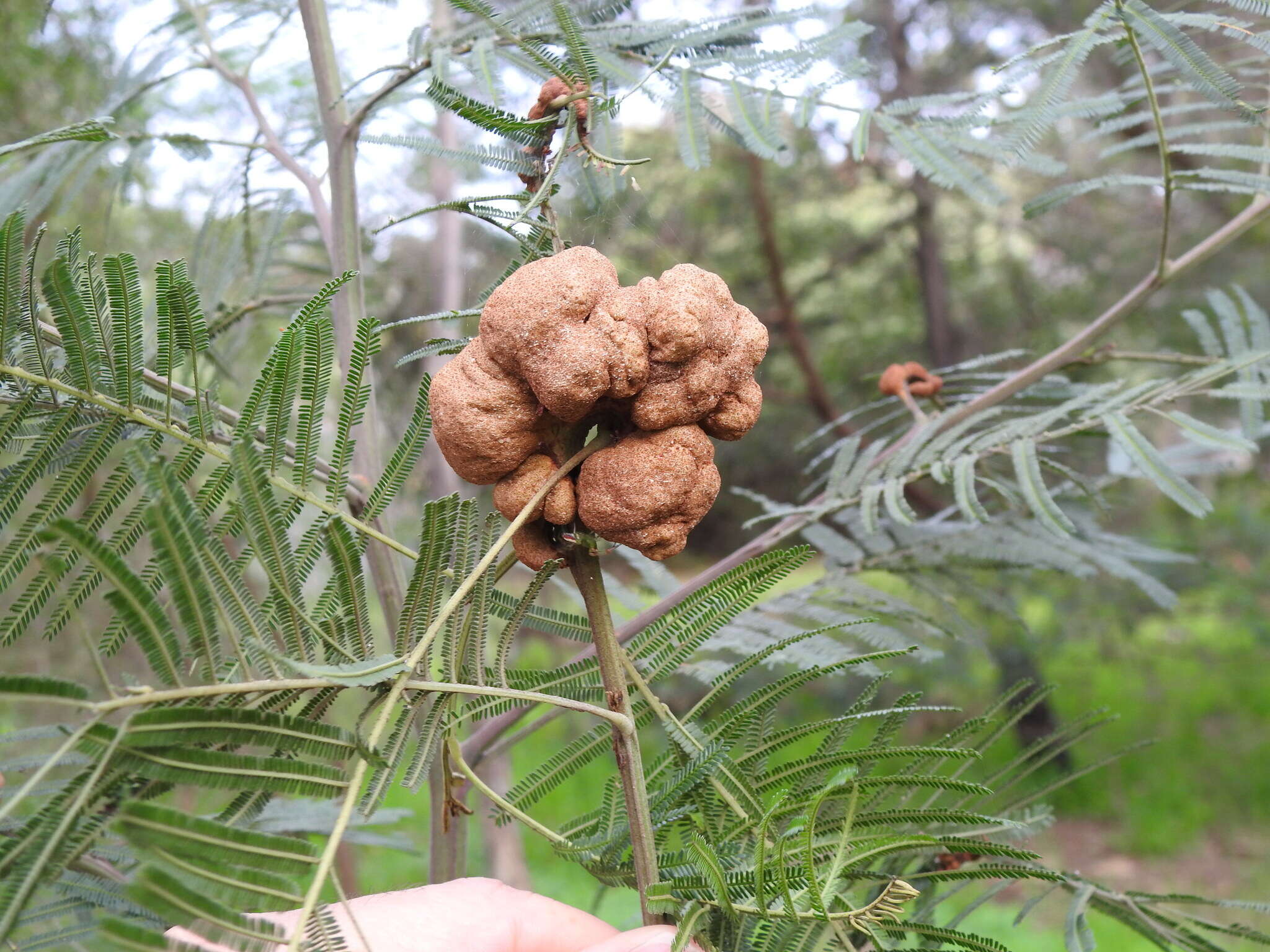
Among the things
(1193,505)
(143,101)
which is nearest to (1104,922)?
(1193,505)

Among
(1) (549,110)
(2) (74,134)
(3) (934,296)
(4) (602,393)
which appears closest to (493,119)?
(1) (549,110)

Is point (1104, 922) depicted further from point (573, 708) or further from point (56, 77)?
point (56, 77)

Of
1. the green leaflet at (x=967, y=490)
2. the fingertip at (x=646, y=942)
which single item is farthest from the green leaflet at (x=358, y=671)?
the green leaflet at (x=967, y=490)

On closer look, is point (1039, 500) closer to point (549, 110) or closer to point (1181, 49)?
point (1181, 49)

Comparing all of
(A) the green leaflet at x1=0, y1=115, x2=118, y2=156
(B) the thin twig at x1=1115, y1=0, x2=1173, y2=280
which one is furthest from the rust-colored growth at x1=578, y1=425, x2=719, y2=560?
(B) the thin twig at x1=1115, y1=0, x2=1173, y2=280

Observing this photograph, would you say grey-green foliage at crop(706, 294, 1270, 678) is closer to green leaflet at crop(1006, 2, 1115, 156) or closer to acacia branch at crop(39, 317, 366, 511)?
green leaflet at crop(1006, 2, 1115, 156)

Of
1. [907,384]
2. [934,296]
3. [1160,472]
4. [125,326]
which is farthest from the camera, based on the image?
[934,296]
